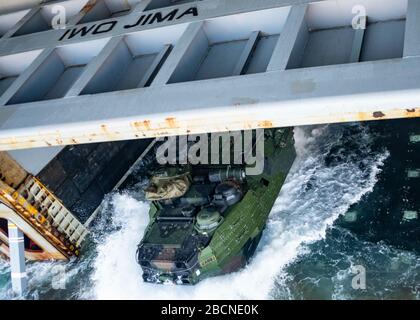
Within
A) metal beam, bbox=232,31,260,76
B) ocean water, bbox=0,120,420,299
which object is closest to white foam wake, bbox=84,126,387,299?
ocean water, bbox=0,120,420,299

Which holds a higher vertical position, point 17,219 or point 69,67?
point 69,67

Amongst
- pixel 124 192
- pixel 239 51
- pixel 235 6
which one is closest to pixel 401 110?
pixel 239 51

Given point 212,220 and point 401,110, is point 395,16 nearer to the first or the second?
point 401,110

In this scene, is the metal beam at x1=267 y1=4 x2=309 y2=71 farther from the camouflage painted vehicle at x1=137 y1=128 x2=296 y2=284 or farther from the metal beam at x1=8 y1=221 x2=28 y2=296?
the metal beam at x1=8 y1=221 x2=28 y2=296

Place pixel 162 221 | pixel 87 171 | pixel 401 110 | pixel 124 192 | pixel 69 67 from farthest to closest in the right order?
pixel 124 192 < pixel 87 171 < pixel 162 221 < pixel 69 67 < pixel 401 110

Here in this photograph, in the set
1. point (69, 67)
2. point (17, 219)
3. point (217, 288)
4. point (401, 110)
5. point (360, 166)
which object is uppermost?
point (69, 67)

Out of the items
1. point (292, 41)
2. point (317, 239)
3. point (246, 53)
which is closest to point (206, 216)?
point (317, 239)
